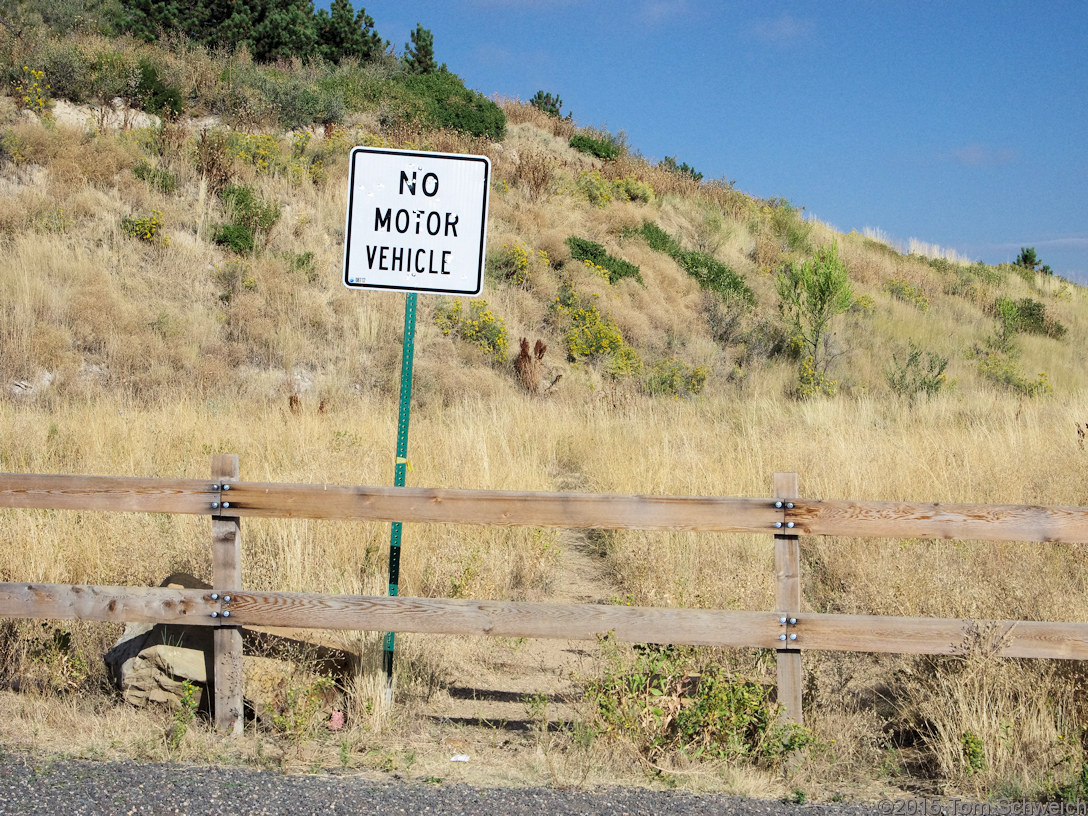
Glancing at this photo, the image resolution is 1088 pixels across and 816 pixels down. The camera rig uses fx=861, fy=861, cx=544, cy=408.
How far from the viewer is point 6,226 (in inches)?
535

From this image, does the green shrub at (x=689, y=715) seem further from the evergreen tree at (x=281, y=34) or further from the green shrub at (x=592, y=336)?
the evergreen tree at (x=281, y=34)

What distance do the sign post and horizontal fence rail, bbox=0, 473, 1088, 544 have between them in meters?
0.66

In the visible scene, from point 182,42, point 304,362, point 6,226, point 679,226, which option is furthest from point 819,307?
point 182,42

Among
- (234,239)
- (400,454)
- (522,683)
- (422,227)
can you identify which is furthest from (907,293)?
(400,454)

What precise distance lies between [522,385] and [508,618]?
1020 centimetres

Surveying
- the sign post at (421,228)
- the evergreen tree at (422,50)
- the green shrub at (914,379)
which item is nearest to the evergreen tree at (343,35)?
the evergreen tree at (422,50)

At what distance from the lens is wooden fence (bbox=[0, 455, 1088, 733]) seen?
4.04m

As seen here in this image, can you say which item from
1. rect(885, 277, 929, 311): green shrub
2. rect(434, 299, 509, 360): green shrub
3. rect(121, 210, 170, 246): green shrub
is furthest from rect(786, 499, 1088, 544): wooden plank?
rect(885, 277, 929, 311): green shrub

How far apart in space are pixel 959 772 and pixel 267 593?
11.0ft

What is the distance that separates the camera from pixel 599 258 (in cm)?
1802

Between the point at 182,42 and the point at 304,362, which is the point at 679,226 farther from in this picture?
the point at 182,42

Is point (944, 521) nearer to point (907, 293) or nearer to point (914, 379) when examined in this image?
point (914, 379)

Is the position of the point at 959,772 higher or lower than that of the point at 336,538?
lower

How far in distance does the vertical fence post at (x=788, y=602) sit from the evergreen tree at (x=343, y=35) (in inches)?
1018
